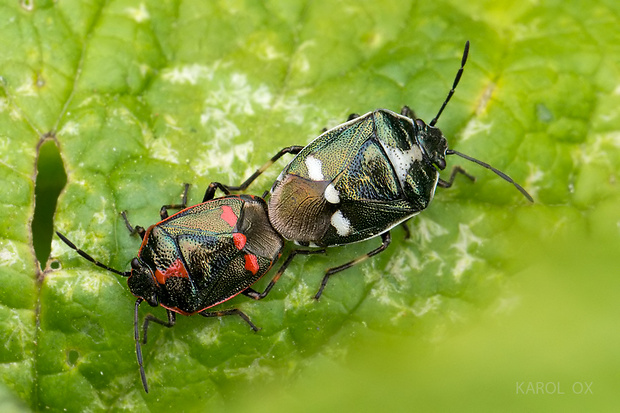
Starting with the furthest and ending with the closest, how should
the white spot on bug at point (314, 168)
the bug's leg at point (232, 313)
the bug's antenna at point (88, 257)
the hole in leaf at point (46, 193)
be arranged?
the white spot on bug at point (314, 168) < the bug's leg at point (232, 313) < the hole in leaf at point (46, 193) < the bug's antenna at point (88, 257)

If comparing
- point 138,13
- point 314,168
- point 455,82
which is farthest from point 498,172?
point 138,13

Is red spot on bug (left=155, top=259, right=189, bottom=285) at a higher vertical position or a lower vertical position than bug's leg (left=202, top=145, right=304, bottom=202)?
lower

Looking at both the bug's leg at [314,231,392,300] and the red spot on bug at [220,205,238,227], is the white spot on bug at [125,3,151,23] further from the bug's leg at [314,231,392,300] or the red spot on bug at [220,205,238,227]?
the bug's leg at [314,231,392,300]

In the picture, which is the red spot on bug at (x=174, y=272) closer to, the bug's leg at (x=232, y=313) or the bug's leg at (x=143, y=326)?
the bug's leg at (x=143, y=326)

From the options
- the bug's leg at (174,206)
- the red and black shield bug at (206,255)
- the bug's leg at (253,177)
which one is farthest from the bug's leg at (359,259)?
the bug's leg at (174,206)

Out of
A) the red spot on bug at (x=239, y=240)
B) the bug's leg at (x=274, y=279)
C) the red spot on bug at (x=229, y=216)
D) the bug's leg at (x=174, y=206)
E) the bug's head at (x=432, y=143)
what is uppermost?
the bug's head at (x=432, y=143)

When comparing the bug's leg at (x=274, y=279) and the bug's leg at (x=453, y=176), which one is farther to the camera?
the bug's leg at (x=453, y=176)

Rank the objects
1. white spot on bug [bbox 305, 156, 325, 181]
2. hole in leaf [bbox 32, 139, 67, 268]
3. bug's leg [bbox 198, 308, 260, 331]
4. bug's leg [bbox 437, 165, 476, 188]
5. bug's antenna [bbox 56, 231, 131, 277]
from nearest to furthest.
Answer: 1. bug's antenna [bbox 56, 231, 131, 277]
2. hole in leaf [bbox 32, 139, 67, 268]
3. bug's leg [bbox 198, 308, 260, 331]
4. white spot on bug [bbox 305, 156, 325, 181]
5. bug's leg [bbox 437, 165, 476, 188]

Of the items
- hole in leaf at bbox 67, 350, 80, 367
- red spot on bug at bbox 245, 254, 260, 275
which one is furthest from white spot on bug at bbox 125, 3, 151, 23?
hole in leaf at bbox 67, 350, 80, 367
